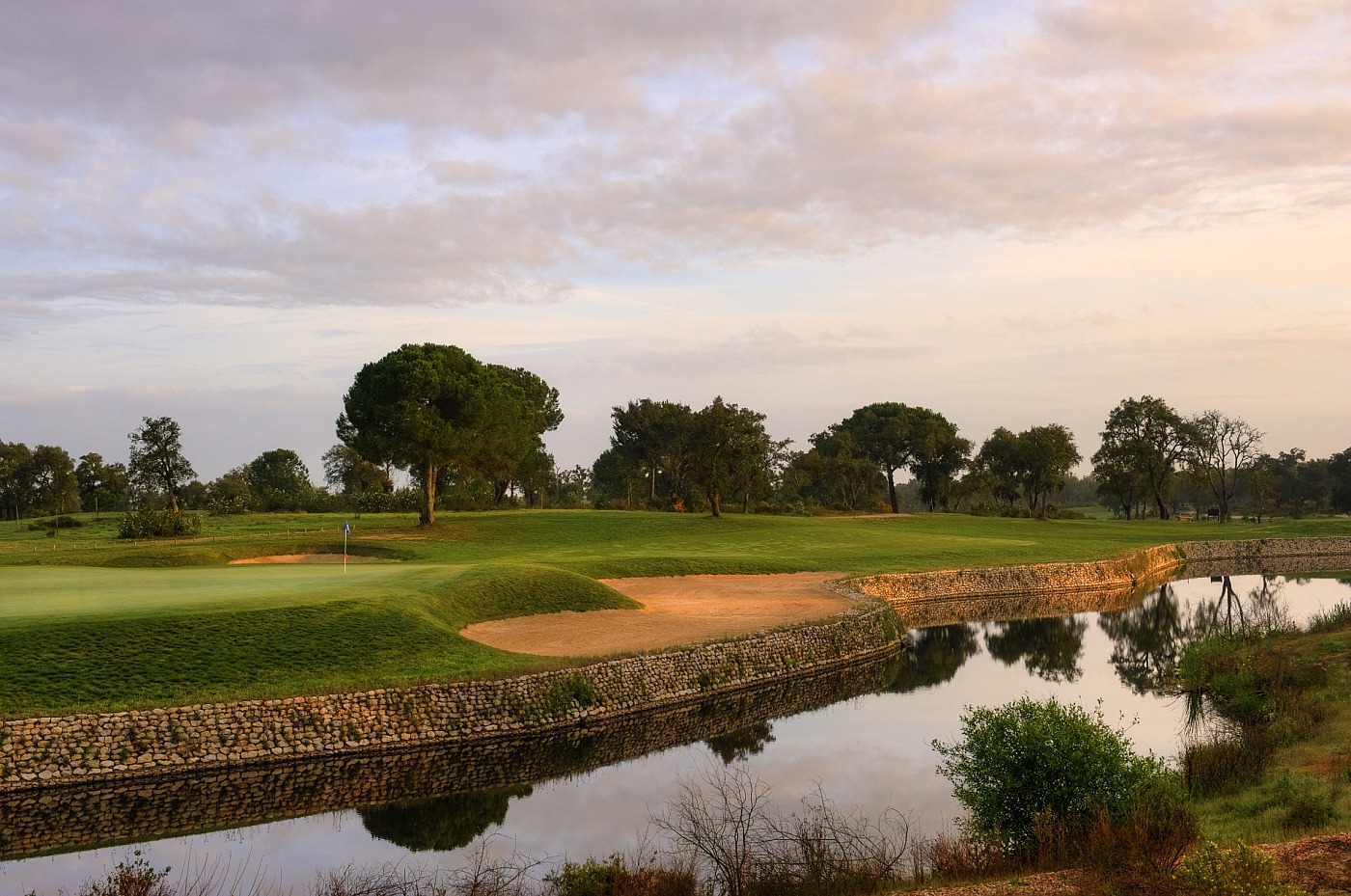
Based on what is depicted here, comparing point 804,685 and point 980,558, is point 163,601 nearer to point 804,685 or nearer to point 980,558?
point 804,685

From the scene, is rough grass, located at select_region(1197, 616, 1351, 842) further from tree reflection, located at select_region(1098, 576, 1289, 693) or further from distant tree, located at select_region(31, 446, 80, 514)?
distant tree, located at select_region(31, 446, 80, 514)

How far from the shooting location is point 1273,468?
520 feet

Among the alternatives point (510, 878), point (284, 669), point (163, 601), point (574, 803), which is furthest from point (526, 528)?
point (510, 878)

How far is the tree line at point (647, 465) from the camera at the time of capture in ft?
214

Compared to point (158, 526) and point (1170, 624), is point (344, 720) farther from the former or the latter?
point (158, 526)

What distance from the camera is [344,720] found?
71.1 feet

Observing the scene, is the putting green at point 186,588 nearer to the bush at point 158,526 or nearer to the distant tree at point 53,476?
the bush at point 158,526

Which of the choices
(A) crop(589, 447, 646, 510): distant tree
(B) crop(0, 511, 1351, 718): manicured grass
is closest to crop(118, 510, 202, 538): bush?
(B) crop(0, 511, 1351, 718): manicured grass

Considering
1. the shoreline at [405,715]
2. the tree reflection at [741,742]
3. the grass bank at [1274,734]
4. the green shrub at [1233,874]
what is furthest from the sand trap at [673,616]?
the green shrub at [1233,874]

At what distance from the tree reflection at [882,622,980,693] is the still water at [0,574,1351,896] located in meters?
0.18

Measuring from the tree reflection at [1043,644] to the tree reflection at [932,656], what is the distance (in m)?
0.92

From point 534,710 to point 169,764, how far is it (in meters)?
7.32

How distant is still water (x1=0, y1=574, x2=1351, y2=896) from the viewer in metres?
16.5

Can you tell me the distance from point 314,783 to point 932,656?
22.2m
